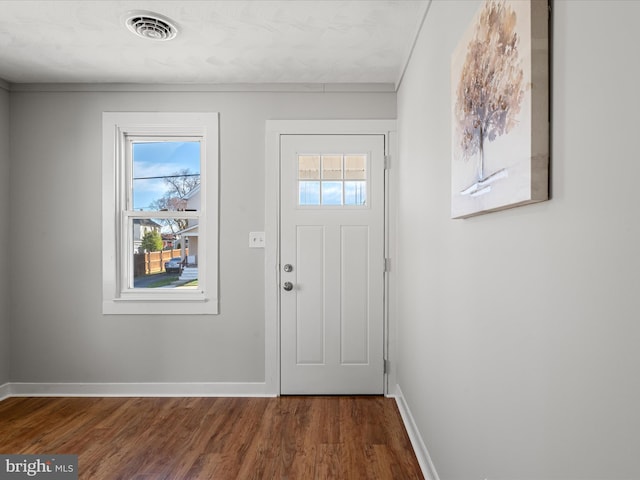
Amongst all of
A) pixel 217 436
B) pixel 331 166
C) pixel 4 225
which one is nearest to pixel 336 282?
pixel 331 166

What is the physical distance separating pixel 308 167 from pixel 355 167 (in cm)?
37

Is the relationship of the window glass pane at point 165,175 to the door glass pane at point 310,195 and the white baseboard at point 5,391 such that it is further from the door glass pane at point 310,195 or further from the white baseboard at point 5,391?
the white baseboard at point 5,391

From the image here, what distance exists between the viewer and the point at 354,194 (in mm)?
3209

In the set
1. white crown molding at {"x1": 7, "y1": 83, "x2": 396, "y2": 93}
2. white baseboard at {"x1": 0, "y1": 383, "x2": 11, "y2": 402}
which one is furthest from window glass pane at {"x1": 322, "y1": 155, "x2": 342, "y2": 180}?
white baseboard at {"x1": 0, "y1": 383, "x2": 11, "y2": 402}

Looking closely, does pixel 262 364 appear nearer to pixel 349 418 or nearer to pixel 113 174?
pixel 349 418

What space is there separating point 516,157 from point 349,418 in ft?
7.52

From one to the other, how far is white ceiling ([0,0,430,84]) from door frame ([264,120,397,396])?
35 cm

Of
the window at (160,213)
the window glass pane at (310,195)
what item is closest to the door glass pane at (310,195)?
the window glass pane at (310,195)

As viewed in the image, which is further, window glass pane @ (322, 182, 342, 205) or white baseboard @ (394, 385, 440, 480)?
window glass pane @ (322, 182, 342, 205)

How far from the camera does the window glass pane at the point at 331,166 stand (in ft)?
10.6

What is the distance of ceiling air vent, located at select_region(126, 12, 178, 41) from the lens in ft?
7.41

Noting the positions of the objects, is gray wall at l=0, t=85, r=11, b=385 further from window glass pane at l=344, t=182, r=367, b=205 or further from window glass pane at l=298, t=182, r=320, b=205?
window glass pane at l=344, t=182, r=367, b=205

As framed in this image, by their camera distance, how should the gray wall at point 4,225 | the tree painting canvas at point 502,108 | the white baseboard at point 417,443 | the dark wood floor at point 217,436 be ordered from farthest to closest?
the gray wall at point 4,225
the dark wood floor at point 217,436
the white baseboard at point 417,443
the tree painting canvas at point 502,108

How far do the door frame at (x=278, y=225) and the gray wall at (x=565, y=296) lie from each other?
1472 millimetres
